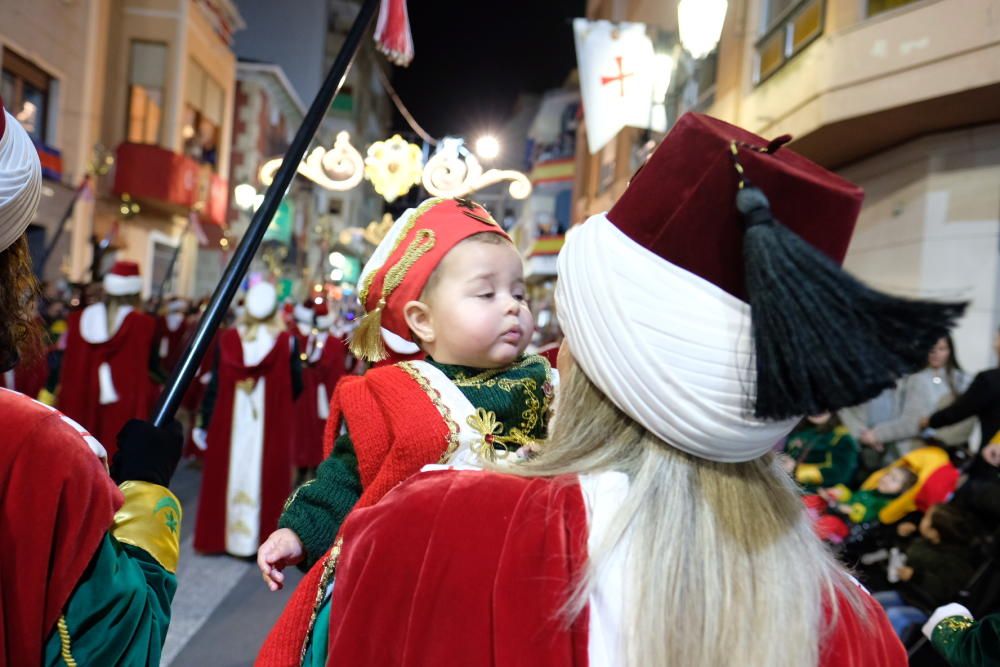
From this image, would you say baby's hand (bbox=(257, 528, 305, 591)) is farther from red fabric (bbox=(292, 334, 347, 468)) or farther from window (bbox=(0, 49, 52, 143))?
window (bbox=(0, 49, 52, 143))

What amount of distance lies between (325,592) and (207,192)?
24631 mm

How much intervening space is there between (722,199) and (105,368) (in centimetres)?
676

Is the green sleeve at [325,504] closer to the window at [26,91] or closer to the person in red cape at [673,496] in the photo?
the person in red cape at [673,496]

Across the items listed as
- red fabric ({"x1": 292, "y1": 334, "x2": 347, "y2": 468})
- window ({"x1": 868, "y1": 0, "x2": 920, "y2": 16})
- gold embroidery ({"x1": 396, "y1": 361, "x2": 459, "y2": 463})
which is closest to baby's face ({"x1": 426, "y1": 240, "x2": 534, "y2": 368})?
gold embroidery ({"x1": 396, "y1": 361, "x2": 459, "y2": 463})

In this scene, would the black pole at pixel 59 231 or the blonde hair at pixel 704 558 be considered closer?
the blonde hair at pixel 704 558

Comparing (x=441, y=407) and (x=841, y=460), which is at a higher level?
(x=441, y=407)

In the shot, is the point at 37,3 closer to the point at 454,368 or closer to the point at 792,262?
the point at 454,368

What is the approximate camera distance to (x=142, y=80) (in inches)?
822

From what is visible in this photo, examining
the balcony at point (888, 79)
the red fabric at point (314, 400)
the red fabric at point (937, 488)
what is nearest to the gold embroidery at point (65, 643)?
the red fabric at point (937, 488)

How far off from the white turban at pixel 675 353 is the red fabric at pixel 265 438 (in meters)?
5.10

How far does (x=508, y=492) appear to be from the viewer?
1.02 m

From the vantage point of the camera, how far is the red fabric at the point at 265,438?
18.5 feet

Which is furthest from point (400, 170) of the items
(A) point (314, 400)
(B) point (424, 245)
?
(A) point (314, 400)

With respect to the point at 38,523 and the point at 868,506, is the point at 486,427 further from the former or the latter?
the point at 868,506
